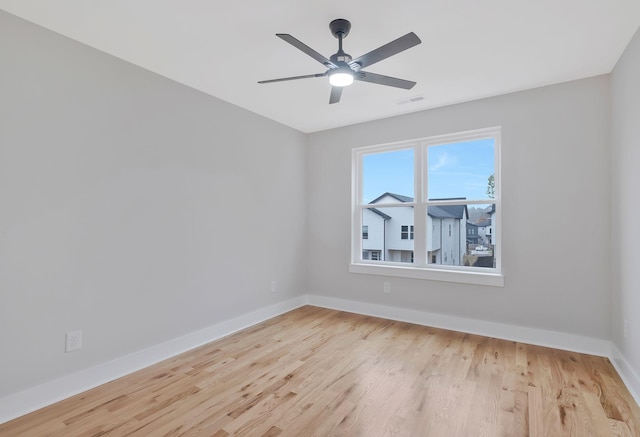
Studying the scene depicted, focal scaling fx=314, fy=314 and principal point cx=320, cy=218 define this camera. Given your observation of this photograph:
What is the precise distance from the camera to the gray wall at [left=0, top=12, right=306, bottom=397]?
2023 mm

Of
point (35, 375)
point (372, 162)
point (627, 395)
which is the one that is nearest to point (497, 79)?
point (372, 162)

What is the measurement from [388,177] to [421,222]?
759mm

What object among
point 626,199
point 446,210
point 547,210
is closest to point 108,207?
point 446,210

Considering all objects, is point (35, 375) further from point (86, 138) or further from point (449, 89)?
point (449, 89)

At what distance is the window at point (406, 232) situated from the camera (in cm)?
397

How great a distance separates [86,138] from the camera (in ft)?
7.63

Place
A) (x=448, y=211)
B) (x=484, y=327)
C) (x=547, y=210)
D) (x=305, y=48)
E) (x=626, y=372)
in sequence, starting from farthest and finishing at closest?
(x=448, y=211)
(x=484, y=327)
(x=547, y=210)
(x=626, y=372)
(x=305, y=48)

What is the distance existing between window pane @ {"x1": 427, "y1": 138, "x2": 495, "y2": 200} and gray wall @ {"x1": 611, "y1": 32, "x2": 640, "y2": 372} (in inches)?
40.5

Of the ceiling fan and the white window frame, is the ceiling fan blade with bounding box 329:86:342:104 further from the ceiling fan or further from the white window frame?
the white window frame

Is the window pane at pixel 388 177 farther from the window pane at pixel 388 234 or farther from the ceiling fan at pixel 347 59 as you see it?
the ceiling fan at pixel 347 59

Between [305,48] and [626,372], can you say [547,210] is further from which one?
[305,48]

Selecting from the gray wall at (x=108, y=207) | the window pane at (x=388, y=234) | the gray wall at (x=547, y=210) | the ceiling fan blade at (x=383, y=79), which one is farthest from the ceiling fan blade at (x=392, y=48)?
the window pane at (x=388, y=234)

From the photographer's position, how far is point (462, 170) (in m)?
3.64

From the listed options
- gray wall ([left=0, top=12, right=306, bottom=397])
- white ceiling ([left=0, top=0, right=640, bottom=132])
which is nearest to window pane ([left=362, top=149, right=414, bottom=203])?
white ceiling ([left=0, top=0, right=640, bottom=132])
